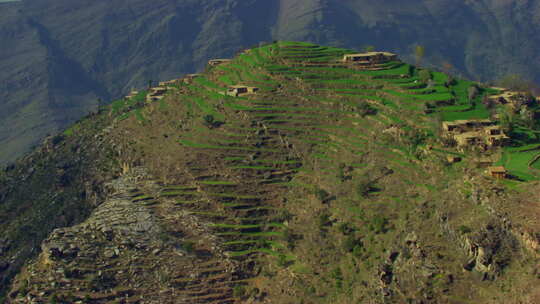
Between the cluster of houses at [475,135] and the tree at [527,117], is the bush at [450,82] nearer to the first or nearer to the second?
the tree at [527,117]

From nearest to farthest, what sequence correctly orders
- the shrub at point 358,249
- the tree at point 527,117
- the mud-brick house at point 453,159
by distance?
the shrub at point 358,249
the mud-brick house at point 453,159
the tree at point 527,117

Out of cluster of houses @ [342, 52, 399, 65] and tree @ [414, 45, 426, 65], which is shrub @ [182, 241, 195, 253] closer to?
cluster of houses @ [342, 52, 399, 65]

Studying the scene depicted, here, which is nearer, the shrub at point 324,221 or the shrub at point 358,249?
the shrub at point 358,249

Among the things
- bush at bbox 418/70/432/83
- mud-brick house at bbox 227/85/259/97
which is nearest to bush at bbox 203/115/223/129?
mud-brick house at bbox 227/85/259/97

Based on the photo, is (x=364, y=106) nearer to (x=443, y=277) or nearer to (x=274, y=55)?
(x=274, y=55)

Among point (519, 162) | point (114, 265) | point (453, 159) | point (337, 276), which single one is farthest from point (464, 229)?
point (114, 265)

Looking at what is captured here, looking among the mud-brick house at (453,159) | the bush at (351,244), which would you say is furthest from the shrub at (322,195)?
the mud-brick house at (453,159)

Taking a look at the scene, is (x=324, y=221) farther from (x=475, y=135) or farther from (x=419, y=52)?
(x=419, y=52)

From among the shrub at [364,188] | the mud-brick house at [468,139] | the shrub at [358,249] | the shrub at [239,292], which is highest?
the mud-brick house at [468,139]
